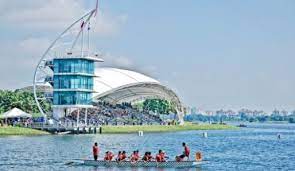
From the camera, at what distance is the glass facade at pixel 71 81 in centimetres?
13438

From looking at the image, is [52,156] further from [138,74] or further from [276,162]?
[138,74]

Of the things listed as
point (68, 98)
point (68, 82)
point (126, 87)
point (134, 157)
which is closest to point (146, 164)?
point (134, 157)

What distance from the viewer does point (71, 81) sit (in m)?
134

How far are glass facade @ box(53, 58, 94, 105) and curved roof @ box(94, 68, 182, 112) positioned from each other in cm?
2041

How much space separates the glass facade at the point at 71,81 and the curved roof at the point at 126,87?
803 inches

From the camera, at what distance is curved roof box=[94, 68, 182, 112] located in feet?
542

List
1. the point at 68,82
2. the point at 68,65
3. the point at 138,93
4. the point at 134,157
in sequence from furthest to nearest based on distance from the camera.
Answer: the point at 138,93, the point at 68,82, the point at 68,65, the point at 134,157

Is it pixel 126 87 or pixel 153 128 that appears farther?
pixel 126 87

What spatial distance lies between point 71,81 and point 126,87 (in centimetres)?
3317

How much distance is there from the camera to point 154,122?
175 meters

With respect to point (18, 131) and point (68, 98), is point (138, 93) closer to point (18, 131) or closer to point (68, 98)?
point (68, 98)

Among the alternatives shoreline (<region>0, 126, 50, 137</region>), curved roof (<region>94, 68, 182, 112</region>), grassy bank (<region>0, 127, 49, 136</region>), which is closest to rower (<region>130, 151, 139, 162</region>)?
shoreline (<region>0, 126, 50, 137</region>)

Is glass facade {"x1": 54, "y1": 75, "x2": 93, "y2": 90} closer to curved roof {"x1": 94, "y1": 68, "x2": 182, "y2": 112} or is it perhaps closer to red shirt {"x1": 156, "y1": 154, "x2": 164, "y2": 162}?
curved roof {"x1": 94, "y1": 68, "x2": 182, "y2": 112}

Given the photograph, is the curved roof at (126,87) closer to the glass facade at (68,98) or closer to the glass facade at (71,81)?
the glass facade at (71,81)
